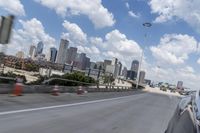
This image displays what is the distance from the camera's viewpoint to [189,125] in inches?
120

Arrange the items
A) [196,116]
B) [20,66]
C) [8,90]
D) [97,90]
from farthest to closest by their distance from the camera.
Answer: [20,66]
[97,90]
[8,90]
[196,116]

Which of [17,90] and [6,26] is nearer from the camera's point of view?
[6,26]

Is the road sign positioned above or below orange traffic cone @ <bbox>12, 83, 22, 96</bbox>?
above

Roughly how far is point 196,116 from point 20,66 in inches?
5661

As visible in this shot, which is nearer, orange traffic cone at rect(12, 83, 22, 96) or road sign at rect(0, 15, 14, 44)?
road sign at rect(0, 15, 14, 44)

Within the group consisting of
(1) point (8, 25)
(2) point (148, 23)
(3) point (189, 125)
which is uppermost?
(2) point (148, 23)

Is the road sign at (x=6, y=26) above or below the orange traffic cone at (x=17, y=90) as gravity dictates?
above

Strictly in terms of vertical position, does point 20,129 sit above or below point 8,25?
below

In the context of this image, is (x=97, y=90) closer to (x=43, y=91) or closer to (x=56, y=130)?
(x=43, y=91)

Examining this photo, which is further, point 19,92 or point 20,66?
point 20,66

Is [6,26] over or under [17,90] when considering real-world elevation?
over

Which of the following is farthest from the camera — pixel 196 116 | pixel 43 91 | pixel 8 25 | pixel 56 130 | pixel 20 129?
pixel 43 91

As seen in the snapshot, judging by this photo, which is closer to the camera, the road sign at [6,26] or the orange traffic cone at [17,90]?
the road sign at [6,26]

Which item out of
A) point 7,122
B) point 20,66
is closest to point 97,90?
point 7,122
